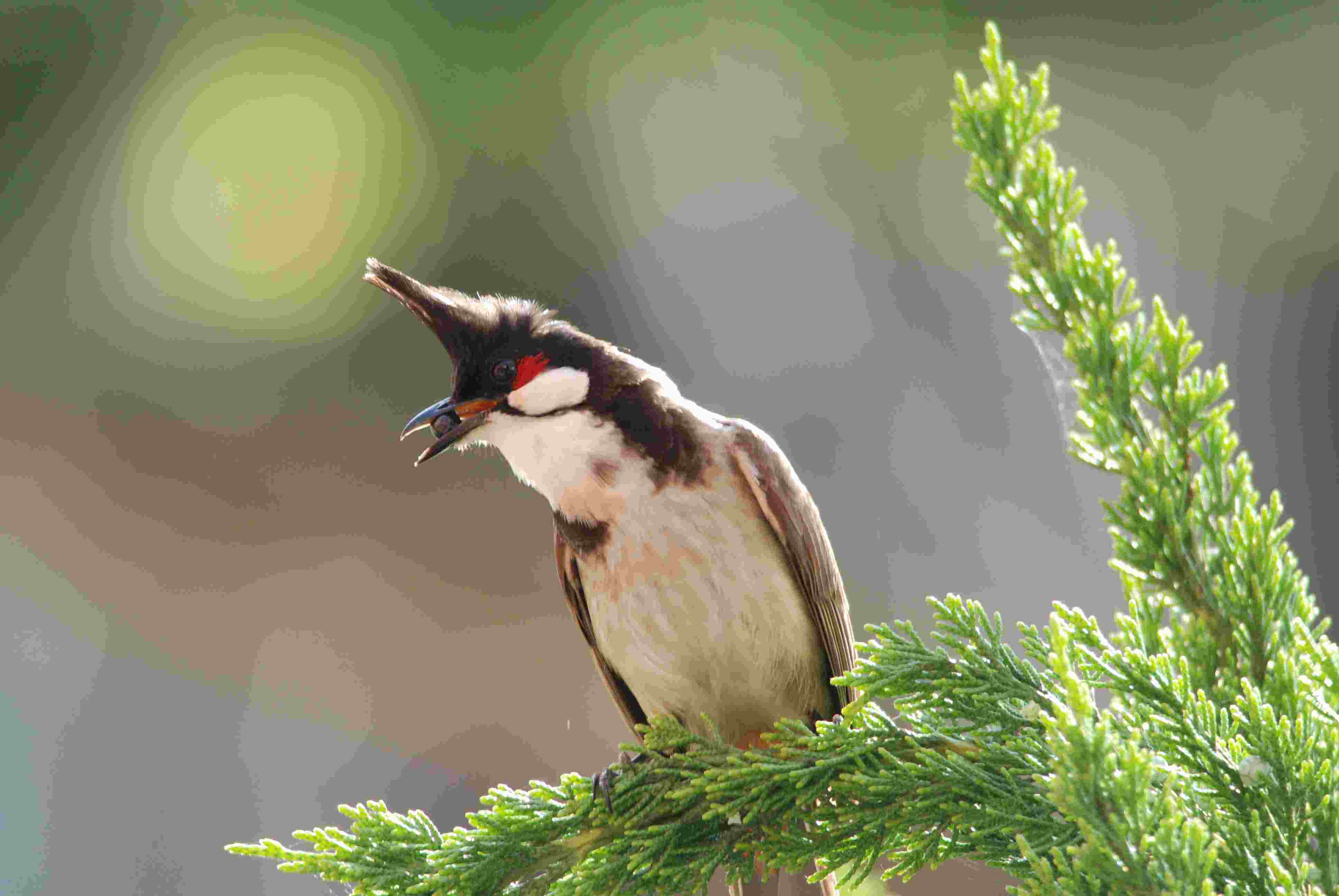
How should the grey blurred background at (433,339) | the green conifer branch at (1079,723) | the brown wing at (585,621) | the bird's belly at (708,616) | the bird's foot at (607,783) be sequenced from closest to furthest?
the green conifer branch at (1079,723) < the bird's foot at (607,783) < the bird's belly at (708,616) < the brown wing at (585,621) < the grey blurred background at (433,339)

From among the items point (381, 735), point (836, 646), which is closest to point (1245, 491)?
point (836, 646)

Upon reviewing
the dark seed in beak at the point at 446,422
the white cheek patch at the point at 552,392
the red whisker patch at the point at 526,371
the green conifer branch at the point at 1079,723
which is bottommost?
the green conifer branch at the point at 1079,723

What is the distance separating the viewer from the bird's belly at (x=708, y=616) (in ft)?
3.34

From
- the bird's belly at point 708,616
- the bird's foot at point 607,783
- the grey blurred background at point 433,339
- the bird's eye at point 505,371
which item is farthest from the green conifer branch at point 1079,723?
the grey blurred background at point 433,339

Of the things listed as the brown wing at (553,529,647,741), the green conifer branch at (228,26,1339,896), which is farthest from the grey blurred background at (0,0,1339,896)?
the green conifer branch at (228,26,1339,896)

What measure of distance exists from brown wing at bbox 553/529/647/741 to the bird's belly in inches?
1.5

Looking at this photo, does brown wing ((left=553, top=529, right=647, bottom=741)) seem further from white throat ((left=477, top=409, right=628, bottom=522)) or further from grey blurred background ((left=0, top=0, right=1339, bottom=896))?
grey blurred background ((left=0, top=0, right=1339, bottom=896))

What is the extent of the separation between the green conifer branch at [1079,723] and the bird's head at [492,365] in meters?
0.51

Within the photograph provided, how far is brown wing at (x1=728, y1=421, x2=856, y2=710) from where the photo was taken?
1.07 meters

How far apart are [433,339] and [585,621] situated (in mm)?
1399

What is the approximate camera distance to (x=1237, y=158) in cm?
249

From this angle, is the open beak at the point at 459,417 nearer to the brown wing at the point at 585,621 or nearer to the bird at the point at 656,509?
the bird at the point at 656,509

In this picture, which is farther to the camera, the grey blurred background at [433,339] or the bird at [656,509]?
the grey blurred background at [433,339]

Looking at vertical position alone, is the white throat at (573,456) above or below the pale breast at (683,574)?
above
